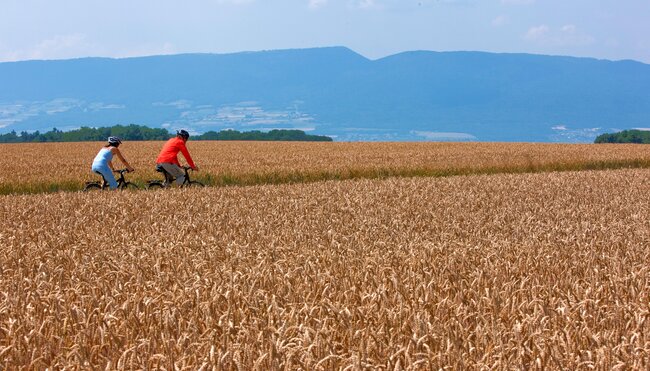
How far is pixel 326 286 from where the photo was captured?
590cm

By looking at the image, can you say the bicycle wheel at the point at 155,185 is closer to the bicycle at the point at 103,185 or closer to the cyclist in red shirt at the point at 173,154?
the bicycle at the point at 103,185

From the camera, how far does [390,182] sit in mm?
21156

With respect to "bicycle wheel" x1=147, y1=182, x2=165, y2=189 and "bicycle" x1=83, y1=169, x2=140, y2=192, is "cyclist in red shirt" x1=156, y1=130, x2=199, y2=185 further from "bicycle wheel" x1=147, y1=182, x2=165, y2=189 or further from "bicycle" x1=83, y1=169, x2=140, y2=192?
"bicycle" x1=83, y1=169, x2=140, y2=192

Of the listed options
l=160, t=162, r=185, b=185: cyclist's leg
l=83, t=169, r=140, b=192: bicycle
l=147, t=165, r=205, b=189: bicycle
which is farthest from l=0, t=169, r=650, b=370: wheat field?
l=147, t=165, r=205, b=189: bicycle

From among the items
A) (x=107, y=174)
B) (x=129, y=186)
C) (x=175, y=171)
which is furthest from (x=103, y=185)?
(x=175, y=171)

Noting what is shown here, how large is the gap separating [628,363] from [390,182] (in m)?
17.4

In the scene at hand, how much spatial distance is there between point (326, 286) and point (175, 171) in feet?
44.9

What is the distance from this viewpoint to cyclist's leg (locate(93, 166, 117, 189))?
17609 millimetres

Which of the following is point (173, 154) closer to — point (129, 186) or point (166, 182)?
point (166, 182)

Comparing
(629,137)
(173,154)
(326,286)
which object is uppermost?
(629,137)

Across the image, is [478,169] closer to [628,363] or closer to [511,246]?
[511,246]

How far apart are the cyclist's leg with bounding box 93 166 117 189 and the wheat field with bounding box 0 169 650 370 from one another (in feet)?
9.32

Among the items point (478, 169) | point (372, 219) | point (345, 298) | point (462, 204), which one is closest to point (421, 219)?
point (372, 219)

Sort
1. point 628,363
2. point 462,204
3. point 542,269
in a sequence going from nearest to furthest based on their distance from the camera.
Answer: point 628,363
point 542,269
point 462,204
